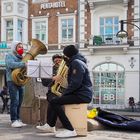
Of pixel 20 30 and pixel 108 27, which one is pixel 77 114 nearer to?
pixel 108 27

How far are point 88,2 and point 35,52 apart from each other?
2355 centimetres

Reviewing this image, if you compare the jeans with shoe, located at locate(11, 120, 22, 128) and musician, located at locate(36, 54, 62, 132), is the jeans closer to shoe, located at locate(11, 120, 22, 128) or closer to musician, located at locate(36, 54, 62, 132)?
shoe, located at locate(11, 120, 22, 128)

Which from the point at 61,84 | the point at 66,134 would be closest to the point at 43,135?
the point at 66,134

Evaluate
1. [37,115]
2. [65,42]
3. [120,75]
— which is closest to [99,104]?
[120,75]

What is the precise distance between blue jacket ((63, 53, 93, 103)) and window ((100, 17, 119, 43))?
78.2 feet

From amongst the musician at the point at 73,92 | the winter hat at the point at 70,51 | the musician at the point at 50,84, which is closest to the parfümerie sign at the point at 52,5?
the musician at the point at 50,84

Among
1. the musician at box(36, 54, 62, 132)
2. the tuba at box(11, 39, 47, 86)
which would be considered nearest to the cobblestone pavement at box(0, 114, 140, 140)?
the musician at box(36, 54, 62, 132)

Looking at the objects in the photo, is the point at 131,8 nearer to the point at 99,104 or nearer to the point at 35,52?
the point at 99,104

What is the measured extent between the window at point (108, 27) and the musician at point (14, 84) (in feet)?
74.9

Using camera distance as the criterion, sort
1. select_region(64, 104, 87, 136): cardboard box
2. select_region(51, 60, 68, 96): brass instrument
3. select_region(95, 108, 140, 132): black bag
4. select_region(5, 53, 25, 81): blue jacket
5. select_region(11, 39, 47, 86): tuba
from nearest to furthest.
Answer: select_region(64, 104, 87, 136): cardboard box → select_region(51, 60, 68, 96): brass instrument → select_region(95, 108, 140, 132): black bag → select_region(5, 53, 25, 81): blue jacket → select_region(11, 39, 47, 86): tuba

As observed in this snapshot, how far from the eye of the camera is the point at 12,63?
8.02m

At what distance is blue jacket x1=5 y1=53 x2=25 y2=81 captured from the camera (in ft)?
26.0

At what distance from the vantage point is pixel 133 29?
30.5m

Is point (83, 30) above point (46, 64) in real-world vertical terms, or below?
above
